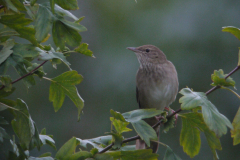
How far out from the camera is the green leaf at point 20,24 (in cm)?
143

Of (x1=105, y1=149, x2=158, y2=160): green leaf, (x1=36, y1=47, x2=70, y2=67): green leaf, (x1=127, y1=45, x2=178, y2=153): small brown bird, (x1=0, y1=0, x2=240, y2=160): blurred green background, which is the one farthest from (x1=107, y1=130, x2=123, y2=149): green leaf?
(x1=0, y1=0, x2=240, y2=160): blurred green background

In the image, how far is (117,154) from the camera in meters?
1.56

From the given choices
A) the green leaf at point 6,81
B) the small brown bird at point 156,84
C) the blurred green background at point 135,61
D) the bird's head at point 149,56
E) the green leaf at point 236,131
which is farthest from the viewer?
the blurred green background at point 135,61

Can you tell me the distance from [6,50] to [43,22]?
22 centimetres

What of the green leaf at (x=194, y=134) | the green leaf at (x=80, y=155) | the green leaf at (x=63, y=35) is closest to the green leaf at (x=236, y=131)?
the green leaf at (x=194, y=134)

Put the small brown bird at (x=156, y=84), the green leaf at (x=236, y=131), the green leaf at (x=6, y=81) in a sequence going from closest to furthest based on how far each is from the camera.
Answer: the green leaf at (x=6, y=81), the green leaf at (x=236, y=131), the small brown bird at (x=156, y=84)

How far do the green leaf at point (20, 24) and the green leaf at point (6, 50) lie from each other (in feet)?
0.22

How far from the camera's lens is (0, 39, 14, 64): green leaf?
1403 millimetres

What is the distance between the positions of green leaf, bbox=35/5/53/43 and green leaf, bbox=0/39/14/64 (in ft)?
0.42

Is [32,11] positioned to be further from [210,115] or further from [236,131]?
[236,131]

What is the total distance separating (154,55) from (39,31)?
3.34 meters

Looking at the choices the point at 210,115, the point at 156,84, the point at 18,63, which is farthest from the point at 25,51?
the point at 156,84

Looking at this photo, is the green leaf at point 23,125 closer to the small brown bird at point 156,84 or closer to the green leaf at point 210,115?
the green leaf at point 210,115

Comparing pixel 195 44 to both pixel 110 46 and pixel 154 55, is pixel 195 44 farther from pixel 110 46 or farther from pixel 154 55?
pixel 154 55
